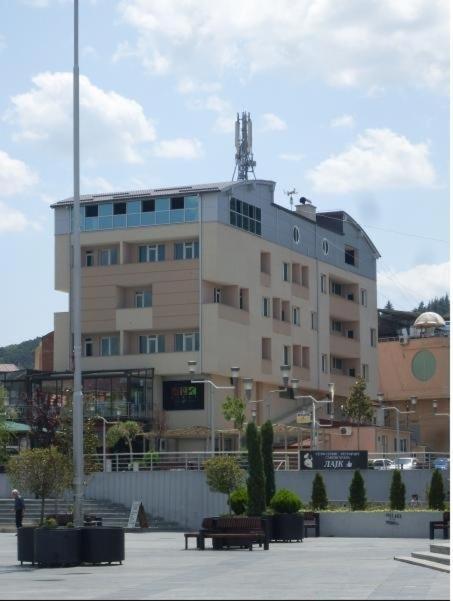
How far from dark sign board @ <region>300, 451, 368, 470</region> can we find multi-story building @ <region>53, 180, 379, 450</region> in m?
20.2

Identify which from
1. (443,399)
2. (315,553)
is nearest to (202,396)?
(443,399)

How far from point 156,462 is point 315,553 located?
972 inches

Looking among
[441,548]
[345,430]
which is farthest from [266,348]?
[441,548]

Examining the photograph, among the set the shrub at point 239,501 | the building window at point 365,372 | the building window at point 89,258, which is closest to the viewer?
the shrub at point 239,501

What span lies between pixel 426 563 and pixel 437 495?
18165mm

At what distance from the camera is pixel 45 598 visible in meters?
16.8

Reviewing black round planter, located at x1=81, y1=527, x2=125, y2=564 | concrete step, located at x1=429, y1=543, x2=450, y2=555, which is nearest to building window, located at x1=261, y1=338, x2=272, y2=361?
concrete step, located at x1=429, y1=543, x2=450, y2=555

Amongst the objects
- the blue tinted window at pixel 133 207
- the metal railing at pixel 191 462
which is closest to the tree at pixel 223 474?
the metal railing at pixel 191 462

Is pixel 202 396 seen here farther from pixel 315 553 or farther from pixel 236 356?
pixel 315 553

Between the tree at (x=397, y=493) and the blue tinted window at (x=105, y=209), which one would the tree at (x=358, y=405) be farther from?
the tree at (x=397, y=493)

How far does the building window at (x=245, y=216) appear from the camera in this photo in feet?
232

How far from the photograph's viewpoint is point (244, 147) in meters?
80.5

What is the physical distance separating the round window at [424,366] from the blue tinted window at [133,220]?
26405 millimetres

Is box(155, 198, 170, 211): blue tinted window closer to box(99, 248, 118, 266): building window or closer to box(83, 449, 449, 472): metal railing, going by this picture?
box(99, 248, 118, 266): building window
